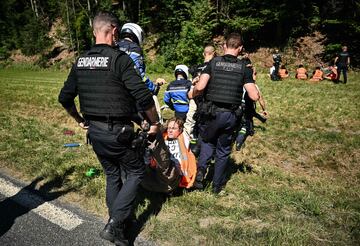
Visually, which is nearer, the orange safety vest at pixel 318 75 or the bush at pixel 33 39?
the orange safety vest at pixel 318 75

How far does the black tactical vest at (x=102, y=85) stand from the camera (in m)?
3.00

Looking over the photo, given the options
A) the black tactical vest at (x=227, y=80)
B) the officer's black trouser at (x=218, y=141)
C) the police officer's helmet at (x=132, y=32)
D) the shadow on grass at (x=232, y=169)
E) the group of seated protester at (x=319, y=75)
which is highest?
the police officer's helmet at (x=132, y=32)

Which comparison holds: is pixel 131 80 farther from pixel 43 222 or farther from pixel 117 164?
pixel 43 222

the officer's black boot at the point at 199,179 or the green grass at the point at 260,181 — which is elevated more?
the officer's black boot at the point at 199,179

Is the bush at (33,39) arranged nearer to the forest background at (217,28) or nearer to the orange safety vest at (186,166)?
the forest background at (217,28)

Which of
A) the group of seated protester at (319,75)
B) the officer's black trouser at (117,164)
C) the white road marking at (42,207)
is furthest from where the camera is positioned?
the group of seated protester at (319,75)

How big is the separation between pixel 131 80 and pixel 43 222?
214cm

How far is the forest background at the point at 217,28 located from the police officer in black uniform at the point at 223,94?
21220 millimetres

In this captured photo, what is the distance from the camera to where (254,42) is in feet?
94.4

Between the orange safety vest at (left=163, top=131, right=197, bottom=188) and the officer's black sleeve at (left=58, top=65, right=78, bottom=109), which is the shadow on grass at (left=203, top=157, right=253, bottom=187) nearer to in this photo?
the orange safety vest at (left=163, top=131, right=197, bottom=188)

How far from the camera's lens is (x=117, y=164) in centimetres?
346

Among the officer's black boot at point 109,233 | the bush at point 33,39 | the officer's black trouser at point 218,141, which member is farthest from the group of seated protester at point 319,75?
the bush at point 33,39

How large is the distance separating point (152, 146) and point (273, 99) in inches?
377

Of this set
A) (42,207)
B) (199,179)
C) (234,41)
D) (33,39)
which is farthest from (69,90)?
(33,39)
